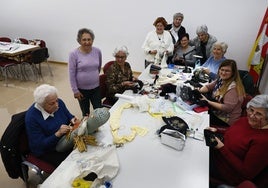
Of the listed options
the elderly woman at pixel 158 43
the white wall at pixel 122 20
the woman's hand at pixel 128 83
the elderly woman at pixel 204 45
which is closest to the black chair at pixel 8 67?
the white wall at pixel 122 20

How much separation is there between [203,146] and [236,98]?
843mm

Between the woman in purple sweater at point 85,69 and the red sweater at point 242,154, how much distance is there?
1634 mm

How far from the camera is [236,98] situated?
7.34 ft

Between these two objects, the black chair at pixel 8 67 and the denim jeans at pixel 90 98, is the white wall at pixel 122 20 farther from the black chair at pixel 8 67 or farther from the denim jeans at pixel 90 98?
the denim jeans at pixel 90 98

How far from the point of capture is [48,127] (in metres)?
1.79

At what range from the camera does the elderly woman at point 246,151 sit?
1540 millimetres

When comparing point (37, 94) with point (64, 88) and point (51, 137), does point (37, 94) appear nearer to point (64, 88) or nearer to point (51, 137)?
point (51, 137)

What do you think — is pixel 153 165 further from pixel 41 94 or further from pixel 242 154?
pixel 41 94

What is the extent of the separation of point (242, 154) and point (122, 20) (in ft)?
14.2

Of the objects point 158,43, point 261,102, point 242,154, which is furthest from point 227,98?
point 158,43

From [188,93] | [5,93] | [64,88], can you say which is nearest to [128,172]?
[188,93]

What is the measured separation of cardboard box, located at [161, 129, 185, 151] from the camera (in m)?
1.64

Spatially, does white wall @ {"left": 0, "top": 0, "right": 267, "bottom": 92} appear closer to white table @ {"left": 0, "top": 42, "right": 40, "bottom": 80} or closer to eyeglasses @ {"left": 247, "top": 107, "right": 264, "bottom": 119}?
white table @ {"left": 0, "top": 42, "right": 40, "bottom": 80}

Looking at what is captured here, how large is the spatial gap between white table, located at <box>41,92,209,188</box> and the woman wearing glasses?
0.75m
